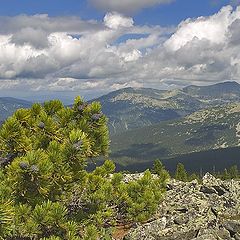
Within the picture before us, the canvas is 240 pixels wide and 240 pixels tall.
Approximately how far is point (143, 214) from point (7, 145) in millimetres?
11112

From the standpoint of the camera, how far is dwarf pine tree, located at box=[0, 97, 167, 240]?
1002 centimetres

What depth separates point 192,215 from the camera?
21.1m

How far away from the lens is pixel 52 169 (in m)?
10.1

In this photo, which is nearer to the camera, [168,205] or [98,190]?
[98,190]

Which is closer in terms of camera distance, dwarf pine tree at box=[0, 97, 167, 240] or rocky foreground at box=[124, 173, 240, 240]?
dwarf pine tree at box=[0, 97, 167, 240]

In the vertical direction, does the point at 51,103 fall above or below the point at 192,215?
above

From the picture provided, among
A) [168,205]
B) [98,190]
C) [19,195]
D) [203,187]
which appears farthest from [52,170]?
[203,187]

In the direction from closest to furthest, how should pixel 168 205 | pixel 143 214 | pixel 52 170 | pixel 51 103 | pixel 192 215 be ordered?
pixel 52 170 → pixel 51 103 → pixel 143 214 → pixel 192 215 → pixel 168 205

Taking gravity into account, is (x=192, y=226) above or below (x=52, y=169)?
below

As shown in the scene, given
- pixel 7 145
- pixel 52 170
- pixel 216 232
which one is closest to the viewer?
pixel 52 170

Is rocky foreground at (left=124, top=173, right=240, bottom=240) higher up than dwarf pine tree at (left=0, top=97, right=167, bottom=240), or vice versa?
dwarf pine tree at (left=0, top=97, right=167, bottom=240)

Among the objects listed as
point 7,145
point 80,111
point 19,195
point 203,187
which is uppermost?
point 80,111

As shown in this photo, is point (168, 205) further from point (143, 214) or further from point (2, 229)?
point (2, 229)

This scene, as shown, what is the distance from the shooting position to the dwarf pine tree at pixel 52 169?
1002 cm
